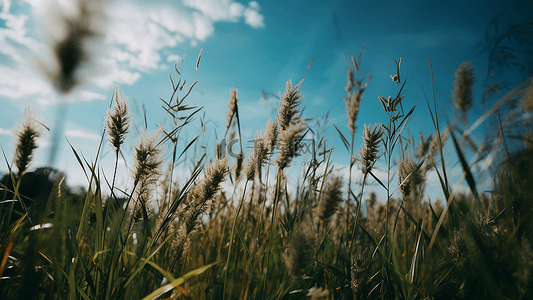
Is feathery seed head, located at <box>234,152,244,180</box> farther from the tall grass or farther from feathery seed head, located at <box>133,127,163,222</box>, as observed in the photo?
feathery seed head, located at <box>133,127,163,222</box>

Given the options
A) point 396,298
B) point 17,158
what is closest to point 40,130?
point 17,158

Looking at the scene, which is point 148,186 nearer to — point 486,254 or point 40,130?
point 40,130

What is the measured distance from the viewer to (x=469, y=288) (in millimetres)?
1432

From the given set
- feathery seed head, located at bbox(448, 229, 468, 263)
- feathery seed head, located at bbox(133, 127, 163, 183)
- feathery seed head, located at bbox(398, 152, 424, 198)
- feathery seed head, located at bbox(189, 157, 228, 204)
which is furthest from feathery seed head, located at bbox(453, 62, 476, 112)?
feathery seed head, located at bbox(133, 127, 163, 183)

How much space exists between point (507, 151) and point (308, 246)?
1.04m

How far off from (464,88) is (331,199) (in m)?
1.36

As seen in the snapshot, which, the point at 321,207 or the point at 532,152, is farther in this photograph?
the point at 321,207

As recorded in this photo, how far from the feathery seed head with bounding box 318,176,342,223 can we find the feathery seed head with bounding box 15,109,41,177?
1.72 metres

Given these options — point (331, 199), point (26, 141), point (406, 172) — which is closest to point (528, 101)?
point (406, 172)

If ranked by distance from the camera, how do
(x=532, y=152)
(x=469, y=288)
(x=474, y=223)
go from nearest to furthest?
1. (x=532, y=152)
2. (x=474, y=223)
3. (x=469, y=288)

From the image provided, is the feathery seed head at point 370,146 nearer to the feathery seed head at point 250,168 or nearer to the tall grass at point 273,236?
the tall grass at point 273,236

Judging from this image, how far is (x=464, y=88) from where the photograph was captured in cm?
174

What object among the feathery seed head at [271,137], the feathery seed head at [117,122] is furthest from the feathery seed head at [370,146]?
the feathery seed head at [117,122]

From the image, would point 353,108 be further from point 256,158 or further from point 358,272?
point 358,272
